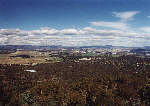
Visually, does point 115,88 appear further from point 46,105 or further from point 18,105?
point 18,105

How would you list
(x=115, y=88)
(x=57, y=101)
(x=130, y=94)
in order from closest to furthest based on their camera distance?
(x=57, y=101) < (x=130, y=94) < (x=115, y=88)

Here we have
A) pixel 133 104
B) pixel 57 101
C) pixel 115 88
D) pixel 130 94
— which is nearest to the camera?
pixel 133 104

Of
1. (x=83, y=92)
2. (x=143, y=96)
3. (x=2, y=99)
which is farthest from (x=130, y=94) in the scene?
(x=2, y=99)

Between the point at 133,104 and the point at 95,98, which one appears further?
the point at 95,98

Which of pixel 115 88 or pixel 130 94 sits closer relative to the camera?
pixel 130 94

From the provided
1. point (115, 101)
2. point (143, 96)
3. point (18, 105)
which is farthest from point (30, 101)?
point (143, 96)

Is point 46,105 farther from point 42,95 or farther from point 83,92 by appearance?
point 83,92

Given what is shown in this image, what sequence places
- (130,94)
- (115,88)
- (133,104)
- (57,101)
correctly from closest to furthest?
1. (133,104)
2. (57,101)
3. (130,94)
4. (115,88)
